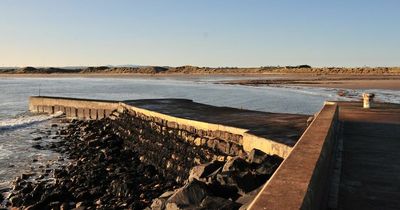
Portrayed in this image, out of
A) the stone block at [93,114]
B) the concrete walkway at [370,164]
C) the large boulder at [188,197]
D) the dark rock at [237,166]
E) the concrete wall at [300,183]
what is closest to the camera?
the concrete wall at [300,183]

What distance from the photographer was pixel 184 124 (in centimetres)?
1381

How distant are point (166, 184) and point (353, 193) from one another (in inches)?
267

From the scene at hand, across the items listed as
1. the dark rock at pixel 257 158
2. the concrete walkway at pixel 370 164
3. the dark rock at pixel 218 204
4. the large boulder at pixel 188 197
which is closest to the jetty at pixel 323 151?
the concrete walkway at pixel 370 164

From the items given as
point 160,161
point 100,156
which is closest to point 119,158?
point 100,156

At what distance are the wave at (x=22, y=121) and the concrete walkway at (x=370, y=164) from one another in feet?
60.2

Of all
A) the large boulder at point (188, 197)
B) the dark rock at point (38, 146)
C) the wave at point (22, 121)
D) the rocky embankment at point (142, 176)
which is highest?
the large boulder at point (188, 197)

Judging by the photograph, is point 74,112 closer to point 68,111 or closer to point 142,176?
point 68,111

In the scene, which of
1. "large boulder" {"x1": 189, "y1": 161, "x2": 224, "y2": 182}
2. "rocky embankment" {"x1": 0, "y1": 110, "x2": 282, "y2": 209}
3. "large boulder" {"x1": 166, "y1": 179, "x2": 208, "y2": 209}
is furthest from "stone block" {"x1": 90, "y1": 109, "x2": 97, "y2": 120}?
"large boulder" {"x1": 166, "y1": 179, "x2": 208, "y2": 209}

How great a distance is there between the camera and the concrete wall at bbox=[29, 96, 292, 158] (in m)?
8.81

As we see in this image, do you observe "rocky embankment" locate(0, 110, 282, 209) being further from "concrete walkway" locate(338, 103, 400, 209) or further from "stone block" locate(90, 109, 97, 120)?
"stone block" locate(90, 109, 97, 120)

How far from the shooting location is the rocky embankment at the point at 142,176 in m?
6.22

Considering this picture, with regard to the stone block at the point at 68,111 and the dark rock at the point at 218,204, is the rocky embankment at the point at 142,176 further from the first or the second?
the stone block at the point at 68,111

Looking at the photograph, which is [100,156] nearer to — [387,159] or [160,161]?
[160,161]

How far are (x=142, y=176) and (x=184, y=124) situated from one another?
2.45m
